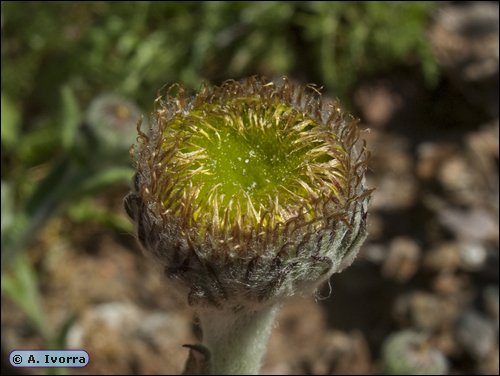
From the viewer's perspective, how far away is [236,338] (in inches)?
123

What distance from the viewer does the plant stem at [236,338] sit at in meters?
2.95

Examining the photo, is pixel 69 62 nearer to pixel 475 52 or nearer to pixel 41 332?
pixel 41 332

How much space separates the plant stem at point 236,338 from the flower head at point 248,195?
29 centimetres

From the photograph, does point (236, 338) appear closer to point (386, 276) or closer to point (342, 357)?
point (342, 357)

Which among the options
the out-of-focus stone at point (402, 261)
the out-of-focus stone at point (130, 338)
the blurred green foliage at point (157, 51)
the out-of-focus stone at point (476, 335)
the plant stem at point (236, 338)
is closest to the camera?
the plant stem at point (236, 338)

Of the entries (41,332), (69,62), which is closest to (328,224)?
(41,332)

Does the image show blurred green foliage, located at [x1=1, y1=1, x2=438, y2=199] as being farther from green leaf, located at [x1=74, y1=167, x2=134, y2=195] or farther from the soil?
green leaf, located at [x1=74, y1=167, x2=134, y2=195]

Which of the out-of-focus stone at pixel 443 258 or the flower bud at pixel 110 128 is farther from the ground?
the flower bud at pixel 110 128

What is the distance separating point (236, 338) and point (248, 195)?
804 millimetres

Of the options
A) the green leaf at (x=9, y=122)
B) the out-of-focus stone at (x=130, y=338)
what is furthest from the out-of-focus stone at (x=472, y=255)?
the green leaf at (x=9, y=122)

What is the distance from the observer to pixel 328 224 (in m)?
2.50

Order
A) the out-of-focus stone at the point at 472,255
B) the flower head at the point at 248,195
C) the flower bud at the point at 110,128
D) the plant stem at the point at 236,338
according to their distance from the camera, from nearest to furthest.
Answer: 1. the flower head at the point at 248,195
2. the plant stem at the point at 236,338
3. the flower bud at the point at 110,128
4. the out-of-focus stone at the point at 472,255

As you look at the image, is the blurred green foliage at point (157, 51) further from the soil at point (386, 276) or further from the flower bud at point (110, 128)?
the flower bud at point (110, 128)

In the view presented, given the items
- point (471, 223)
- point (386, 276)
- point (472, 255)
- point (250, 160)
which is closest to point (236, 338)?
point (250, 160)
